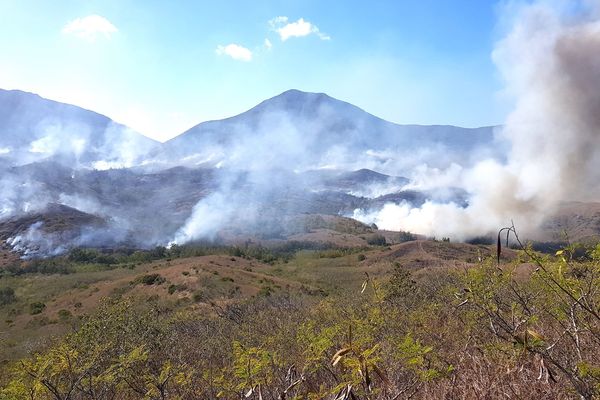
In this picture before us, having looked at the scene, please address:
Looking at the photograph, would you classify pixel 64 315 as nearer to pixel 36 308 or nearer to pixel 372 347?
pixel 36 308

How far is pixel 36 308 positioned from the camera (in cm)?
3712

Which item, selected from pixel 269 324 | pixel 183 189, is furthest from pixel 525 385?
pixel 183 189

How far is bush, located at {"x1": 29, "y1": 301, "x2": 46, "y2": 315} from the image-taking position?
3653cm

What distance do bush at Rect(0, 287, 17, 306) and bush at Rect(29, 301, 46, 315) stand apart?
17.3 feet

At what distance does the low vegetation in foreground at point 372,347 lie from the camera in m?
3.70

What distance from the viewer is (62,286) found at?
153 feet

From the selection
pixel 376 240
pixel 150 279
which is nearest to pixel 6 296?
pixel 150 279

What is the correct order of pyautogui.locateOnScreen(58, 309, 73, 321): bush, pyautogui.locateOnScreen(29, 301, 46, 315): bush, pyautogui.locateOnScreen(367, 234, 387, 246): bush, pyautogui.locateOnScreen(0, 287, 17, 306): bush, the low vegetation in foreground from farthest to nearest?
pyautogui.locateOnScreen(367, 234, 387, 246): bush → pyautogui.locateOnScreen(0, 287, 17, 306): bush → pyautogui.locateOnScreen(29, 301, 46, 315): bush → pyautogui.locateOnScreen(58, 309, 73, 321): bush → the low vegetation in foreground

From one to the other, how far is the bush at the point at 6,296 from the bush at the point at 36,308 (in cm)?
528

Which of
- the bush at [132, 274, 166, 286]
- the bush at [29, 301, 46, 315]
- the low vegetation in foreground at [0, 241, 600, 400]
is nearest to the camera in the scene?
the low vegetation in foreground at [0, 241, 600, 400]

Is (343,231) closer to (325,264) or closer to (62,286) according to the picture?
(325,264)

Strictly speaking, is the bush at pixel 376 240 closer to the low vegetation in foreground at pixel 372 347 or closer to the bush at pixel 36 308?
the bush at pixel 36 308

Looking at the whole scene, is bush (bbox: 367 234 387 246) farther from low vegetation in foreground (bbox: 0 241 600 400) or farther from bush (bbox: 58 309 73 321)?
low vegetation in foreground (bbox: 0 241 600 400)

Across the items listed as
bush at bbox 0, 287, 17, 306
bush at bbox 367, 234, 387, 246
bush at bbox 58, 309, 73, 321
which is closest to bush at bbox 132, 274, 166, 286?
bush at bbox 58, 309, 73, 321
